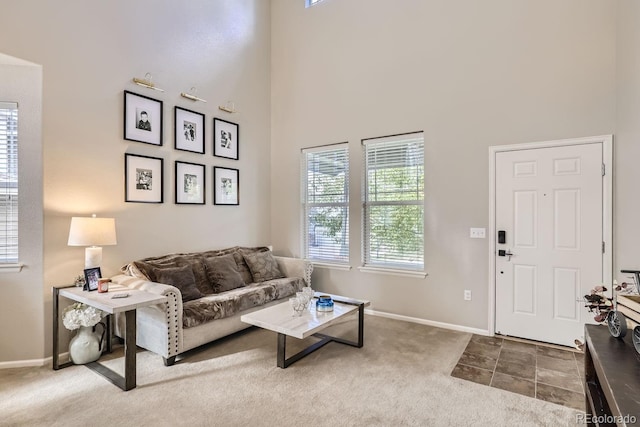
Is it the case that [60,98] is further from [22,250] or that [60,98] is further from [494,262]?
[494,262]

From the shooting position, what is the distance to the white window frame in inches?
157

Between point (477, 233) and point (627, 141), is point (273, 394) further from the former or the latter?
point (627, 141)

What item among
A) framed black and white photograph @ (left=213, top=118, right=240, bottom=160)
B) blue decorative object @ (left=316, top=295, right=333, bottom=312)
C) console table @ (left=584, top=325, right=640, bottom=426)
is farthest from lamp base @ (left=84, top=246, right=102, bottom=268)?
console table @ (left=584, top=325, right=640, bottom=426)

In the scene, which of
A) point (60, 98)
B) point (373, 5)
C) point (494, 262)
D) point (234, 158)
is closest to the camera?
point (60, 98)

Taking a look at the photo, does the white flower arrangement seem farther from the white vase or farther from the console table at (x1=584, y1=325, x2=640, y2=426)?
the console table at (x1=584, y1=325, x2=640, y2=426)

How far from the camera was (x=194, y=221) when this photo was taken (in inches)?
160

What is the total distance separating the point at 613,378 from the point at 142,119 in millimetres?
4053

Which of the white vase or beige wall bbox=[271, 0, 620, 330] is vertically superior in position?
beige wall bbox=[271, 0, 620, 330]

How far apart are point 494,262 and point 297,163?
9.57ft

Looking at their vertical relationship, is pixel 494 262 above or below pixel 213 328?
above

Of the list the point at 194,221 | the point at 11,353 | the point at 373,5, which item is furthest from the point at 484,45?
the point at 11,353

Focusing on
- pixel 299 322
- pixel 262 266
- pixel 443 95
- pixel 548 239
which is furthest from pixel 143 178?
pixel 548 239

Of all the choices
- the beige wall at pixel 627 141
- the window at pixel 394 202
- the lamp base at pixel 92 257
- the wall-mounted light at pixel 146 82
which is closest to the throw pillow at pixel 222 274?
the lamp base at pixel 92 257

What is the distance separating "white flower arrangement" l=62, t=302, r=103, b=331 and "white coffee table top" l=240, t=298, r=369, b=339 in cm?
122
